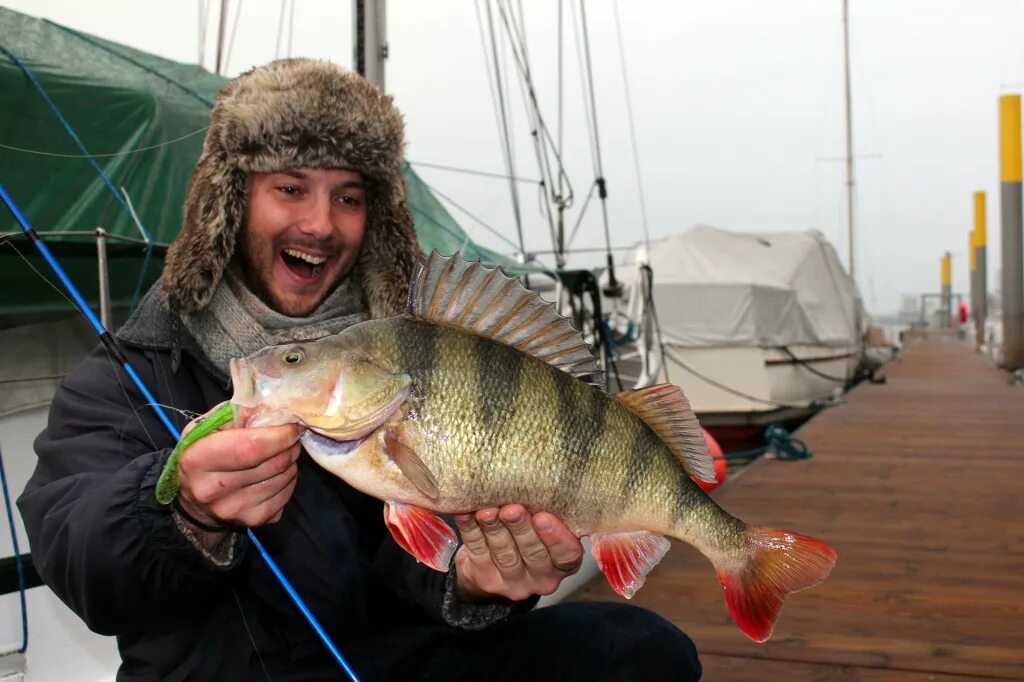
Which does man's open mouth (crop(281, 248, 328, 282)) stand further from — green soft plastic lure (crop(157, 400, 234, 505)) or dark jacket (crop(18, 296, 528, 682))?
green soft plastic lure (crop(157, 400, 234, 505))

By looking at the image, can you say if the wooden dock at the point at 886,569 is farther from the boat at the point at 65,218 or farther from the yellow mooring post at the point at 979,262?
the yellow mooring post at the point at 979,262

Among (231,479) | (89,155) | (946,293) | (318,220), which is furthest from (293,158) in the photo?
(946,293)

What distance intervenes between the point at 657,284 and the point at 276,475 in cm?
1102

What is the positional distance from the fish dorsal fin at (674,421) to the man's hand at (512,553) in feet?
0.94

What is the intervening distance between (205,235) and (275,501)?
959mm

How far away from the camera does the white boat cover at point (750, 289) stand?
11930mm

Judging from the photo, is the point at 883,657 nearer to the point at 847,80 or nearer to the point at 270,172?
the point at 270,172

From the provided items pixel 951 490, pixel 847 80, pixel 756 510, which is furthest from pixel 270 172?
pixel 847 80

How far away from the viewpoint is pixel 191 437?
1.44 m

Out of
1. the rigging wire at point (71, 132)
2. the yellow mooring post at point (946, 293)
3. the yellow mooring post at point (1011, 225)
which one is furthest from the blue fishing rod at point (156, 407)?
the yellow mooring post at point (946, 293)

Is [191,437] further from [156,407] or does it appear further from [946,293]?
[946,293]

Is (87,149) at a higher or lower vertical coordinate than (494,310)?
higher

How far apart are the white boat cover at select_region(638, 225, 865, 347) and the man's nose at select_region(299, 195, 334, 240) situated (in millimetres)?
10021

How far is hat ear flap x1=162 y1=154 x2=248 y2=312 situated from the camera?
6.95 feet
